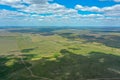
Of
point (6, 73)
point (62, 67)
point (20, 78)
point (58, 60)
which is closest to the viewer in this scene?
point (20, 78)

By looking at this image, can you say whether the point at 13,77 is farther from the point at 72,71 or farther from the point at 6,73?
the point at 72,71

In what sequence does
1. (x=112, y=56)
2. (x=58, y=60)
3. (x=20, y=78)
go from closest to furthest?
(x=20, y=78) < (x=58, y=60) < (x=112, y=56)

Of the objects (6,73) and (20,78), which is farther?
(6,73)

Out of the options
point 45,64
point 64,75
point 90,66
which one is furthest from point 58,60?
point 64,75

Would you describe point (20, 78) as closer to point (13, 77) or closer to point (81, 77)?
point (13, 77)

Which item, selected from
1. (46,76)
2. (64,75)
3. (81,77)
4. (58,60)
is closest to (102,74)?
(81,77)

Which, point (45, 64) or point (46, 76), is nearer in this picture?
point (46, 76)

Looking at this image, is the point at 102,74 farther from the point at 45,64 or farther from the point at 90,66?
the point at 45,64

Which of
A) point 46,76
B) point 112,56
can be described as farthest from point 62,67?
point 112,56

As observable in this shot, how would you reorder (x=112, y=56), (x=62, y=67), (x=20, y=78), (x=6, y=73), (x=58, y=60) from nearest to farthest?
(x=20, y=78) → (x=6, y=73) → (x=62, y=67) → (x=58, y=60) → (x=112, y=56)
